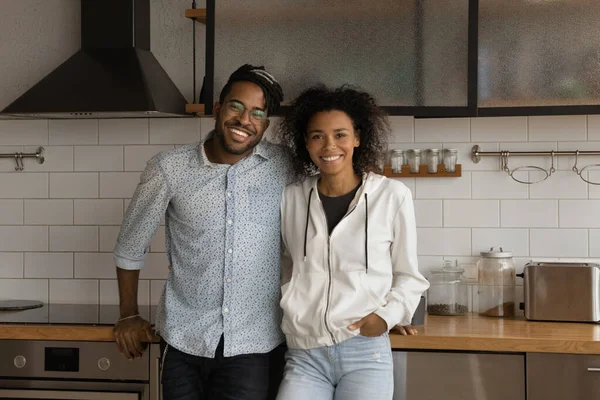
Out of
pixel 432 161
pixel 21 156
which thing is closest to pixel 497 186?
pixel 432 161

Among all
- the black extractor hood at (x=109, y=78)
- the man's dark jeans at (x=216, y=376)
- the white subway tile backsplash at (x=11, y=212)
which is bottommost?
the man's dark jeans at (x=216, y=376)

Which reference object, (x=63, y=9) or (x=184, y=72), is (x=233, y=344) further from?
(x=63, y=9)

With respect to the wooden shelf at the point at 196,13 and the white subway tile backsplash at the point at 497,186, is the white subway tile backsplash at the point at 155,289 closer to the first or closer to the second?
the wooden shelf at the point at 196,13

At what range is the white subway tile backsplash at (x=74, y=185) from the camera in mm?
3670

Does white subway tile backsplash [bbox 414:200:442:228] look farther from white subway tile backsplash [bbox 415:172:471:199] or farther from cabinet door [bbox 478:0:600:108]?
cabinet door [bbox 478:0:600:108]

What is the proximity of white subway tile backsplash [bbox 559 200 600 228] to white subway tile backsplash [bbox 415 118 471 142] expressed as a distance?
1.58 ft

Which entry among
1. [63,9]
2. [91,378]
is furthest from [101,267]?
[63,9]

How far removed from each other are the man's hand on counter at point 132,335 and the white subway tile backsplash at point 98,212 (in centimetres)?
87

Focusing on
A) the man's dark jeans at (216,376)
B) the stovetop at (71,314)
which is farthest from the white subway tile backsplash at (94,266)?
the man's dark jeans at (216,376)

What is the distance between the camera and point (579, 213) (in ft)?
11.1

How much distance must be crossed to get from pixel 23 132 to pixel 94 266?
2.24 ft

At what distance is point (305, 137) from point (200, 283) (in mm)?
572

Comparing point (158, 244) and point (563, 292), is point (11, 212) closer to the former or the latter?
point (158, 244)

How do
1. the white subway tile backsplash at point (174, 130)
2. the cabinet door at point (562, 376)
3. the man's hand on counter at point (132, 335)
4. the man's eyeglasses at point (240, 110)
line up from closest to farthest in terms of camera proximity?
the man's eyeglasses at point (240, 110), the cabinet door at point (562, 376), the man's hand on counter at point (132, 335), the white subway tile backsplash at point (174, 130)
